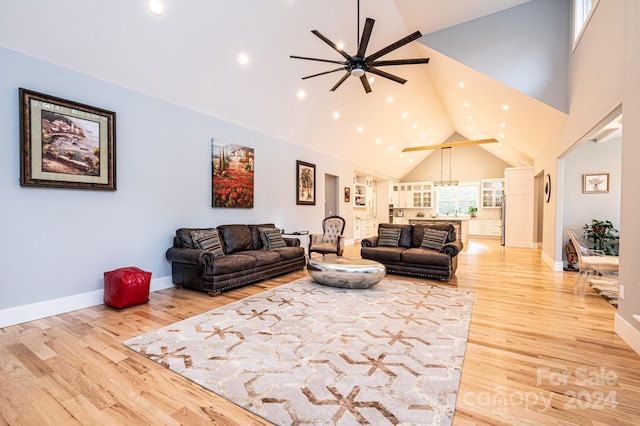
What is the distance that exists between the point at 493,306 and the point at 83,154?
17.3ft

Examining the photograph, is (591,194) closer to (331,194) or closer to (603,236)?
(603,236)

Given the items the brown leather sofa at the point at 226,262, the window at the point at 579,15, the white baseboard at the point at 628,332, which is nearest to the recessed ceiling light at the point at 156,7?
the brown leather sofa at the point at 226,262

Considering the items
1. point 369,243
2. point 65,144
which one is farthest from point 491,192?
point 65,144

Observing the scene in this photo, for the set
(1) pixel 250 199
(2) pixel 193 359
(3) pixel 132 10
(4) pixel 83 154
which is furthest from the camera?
(1) pixel 250 199

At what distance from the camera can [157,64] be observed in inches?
144

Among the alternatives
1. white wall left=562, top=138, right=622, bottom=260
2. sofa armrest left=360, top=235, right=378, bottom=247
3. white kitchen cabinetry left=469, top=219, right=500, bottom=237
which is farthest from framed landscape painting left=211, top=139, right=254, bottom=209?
white kitchen cabinetry left=469, top=219, right=500, bottom=237

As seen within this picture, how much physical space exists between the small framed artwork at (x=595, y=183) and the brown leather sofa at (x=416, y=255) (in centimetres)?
341

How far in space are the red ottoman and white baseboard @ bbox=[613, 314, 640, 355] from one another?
16.2 feet

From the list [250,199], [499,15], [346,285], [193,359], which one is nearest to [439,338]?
[346,285]

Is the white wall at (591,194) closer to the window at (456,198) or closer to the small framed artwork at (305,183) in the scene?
the small framed artwork at (305,183)

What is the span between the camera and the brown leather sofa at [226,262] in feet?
12.6

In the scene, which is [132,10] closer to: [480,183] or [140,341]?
[140,341]

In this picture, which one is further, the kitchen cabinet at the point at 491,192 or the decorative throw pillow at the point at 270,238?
A: the kitchen cabinet at the point at 491,192

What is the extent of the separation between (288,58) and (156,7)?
6.42ft
